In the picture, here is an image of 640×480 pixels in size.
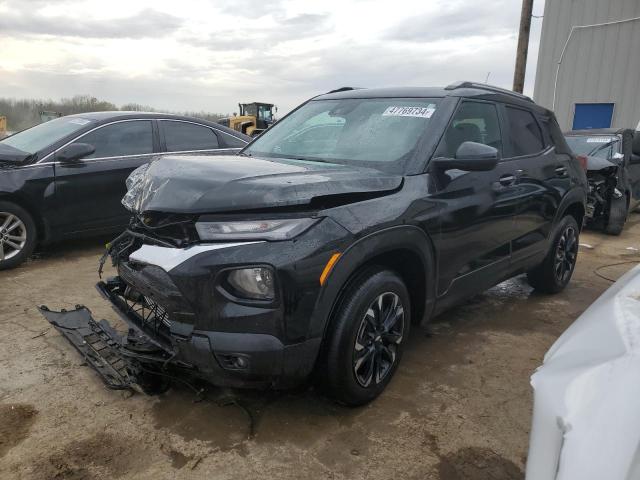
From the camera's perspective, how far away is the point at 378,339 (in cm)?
282

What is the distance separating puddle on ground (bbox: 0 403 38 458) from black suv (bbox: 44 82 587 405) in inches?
23.1

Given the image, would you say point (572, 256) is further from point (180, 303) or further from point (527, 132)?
point (180, 303)

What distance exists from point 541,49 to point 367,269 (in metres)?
16.4

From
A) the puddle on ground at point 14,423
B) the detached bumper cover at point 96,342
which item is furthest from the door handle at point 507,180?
the puddle on ground at point 14,423

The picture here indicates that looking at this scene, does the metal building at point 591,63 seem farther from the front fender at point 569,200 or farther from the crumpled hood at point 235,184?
the crumpled hood at point 235,184

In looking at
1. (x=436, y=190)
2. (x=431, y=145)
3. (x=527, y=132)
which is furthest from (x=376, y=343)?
(x=527, y=132)

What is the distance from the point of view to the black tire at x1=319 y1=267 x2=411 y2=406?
8.43 feet

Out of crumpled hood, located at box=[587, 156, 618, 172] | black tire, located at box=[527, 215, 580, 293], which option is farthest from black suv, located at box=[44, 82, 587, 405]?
crumpled hood, located at box=[587, 156, 618, 172]

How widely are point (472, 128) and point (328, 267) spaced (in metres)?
1.75

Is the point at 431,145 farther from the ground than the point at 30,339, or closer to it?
farther from the ground

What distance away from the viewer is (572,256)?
16.7ft

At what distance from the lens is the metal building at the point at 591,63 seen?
14.7 m

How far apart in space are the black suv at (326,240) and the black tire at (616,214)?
483 centimetres

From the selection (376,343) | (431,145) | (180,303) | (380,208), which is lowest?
(376,343)
